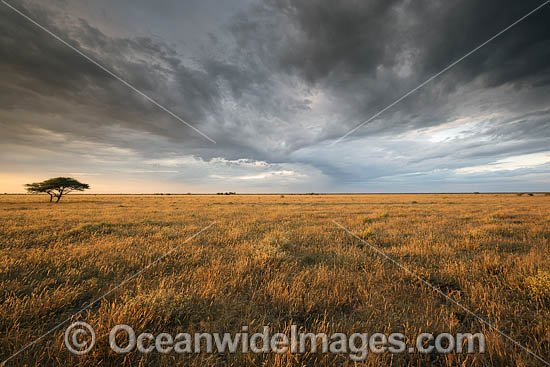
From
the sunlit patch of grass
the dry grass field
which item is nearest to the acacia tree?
the dry grass field

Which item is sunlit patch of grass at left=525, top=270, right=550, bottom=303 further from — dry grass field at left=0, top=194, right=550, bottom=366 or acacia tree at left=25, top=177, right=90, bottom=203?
acacia tree at left=25, top=177, right=90, bottom=203

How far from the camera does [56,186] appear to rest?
36.8 meters

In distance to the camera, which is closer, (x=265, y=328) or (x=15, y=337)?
(x=15, y=337)

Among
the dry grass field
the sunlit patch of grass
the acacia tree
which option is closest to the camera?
the dry grass field

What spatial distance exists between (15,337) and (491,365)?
5.59 meters

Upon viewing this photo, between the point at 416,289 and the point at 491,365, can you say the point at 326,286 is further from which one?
the point at 491,365

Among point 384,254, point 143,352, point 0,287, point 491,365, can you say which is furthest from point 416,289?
point 0,287

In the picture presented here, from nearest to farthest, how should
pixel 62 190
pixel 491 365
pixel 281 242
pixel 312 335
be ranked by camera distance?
1. pixel 491 365
2. pixel 312 335
3. pixel 281 242
4. pixel 62 190

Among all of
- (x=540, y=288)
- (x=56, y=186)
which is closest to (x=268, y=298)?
(x=540, y=288)

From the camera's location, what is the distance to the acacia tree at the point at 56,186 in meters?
35.7

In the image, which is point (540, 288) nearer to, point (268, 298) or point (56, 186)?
point (268, 298)

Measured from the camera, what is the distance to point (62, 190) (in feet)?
119

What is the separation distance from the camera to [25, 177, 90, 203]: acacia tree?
35719mm

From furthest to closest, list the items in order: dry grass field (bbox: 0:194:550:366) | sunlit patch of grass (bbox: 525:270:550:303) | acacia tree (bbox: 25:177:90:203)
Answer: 1. acacia tree (bbox: 25:177:90:203)
2. sunlit patch of grass (bbox: 525:270:550:303)
3. dry grass field (bbox: 0:194:550:366)
